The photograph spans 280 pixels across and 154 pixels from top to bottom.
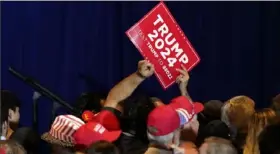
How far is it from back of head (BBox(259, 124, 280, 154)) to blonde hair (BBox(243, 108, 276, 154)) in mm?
301

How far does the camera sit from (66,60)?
438cm

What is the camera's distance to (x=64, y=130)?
257cm

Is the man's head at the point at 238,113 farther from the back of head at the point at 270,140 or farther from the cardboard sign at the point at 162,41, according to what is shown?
the back of head at the point at 270,140

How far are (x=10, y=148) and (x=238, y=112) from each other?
1059 millimetres

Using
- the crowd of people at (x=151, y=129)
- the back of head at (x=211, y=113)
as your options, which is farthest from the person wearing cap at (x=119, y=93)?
the back of head at (x=211, y=113)

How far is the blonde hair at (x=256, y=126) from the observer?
2723 millimetres

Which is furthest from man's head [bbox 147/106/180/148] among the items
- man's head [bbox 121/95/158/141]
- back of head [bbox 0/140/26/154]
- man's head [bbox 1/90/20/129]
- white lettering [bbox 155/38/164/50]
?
man's head [bbox 1/90/20/129]

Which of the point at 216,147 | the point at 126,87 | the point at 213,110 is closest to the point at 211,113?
the point at 213,110

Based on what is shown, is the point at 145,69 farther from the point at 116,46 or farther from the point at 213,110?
the point at 116,46

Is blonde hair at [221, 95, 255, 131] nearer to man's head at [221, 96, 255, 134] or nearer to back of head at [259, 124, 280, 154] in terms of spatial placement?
man's head at [221, 96, 255, 134]

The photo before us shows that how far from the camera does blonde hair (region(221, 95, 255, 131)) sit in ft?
9.58

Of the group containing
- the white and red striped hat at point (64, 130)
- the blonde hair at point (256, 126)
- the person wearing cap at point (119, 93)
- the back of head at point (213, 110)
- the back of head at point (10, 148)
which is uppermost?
the back of head at point (10, 148)

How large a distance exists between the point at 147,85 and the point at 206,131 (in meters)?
1.74

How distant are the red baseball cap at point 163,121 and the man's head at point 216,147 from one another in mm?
183
